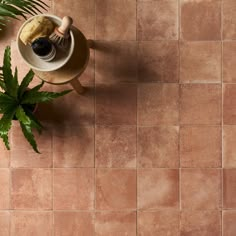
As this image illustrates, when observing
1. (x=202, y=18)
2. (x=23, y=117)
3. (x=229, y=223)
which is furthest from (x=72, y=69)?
(x=229, y=223)

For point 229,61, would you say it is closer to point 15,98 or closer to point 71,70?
point 71,70

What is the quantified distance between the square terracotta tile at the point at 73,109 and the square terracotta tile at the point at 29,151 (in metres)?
0.11

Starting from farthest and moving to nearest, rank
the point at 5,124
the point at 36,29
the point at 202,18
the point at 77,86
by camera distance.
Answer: the point at 202,18, the point at 77,86, the point at 5,124, the point at 36,29

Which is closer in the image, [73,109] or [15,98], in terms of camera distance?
[15,98]

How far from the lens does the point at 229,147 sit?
2.55 metres

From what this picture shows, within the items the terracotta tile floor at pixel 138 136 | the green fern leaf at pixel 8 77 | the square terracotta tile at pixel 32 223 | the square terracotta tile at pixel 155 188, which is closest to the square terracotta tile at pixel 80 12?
the terracotta tile floor at pixel 138 136

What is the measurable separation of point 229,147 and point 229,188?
270 millimetres

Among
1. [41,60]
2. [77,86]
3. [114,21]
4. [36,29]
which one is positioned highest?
[114,21]

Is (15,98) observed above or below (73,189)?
above

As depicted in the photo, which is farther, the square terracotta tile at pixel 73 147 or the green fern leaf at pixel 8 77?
the square terracotta tile at pixel 73 147

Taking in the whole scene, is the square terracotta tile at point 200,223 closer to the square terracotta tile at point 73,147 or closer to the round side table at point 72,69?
the square terracotta tile at point 73,147

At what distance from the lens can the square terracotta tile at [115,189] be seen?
256cm

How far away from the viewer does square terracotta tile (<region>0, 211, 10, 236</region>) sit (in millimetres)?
2576

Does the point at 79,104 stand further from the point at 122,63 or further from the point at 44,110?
the point at 122,63
